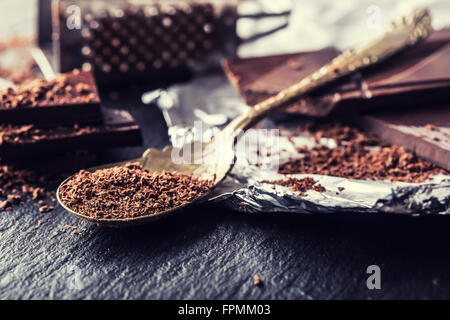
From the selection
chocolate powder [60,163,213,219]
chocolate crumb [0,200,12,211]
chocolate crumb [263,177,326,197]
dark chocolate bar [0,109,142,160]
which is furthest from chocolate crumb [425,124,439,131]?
chocolate crumb [0,200,12,211]

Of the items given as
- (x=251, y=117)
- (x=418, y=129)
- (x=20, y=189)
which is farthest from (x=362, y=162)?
(x=20, y=189)

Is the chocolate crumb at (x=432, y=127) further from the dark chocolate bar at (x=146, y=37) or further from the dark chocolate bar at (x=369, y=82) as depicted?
the dark chocolate bar at (x=146, y=37)

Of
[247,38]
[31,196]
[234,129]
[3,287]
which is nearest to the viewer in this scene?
[3,287]

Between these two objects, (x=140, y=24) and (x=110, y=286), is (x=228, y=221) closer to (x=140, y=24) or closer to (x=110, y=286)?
(x=110, y=286)

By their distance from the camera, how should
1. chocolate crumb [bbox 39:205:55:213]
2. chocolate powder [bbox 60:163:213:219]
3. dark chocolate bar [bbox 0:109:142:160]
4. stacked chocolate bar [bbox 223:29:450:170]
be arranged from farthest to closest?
stacked chocolate bar [bbox 223:29:450:170], dark chocolate bar [bbox 0:109:142:160], chocolate crumb [bbox 39:205:55:213], chocolate powder [bbox 60:163:213:219]

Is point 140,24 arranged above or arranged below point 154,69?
above

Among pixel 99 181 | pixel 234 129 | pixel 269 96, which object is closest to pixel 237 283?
pixel 99 181

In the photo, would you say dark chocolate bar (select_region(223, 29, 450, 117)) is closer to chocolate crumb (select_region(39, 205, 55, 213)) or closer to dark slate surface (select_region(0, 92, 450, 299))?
dark slate surface (select_region(0, 92, 450, 299))

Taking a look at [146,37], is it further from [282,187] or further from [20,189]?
[282,187]
